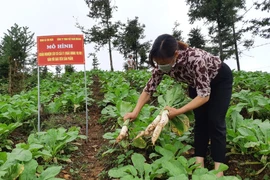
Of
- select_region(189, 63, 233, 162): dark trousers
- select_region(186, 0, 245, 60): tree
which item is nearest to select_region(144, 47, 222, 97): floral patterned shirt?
select_region(189, 63, 233, 162): dark trousers

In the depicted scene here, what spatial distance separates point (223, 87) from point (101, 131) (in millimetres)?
3051

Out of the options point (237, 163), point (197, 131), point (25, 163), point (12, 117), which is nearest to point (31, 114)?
point (12, 117)

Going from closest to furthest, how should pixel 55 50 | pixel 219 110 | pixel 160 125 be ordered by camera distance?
1. pixel 160 125
2. pixel 219 110
3. pixel 55 50

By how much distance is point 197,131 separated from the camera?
142 inches

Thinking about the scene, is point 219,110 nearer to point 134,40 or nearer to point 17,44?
point 17,44

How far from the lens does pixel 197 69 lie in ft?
9.80

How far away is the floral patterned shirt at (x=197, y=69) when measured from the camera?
9.70 ft

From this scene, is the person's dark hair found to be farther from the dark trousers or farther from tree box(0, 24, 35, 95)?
tree box(0, 24, 35, 95)

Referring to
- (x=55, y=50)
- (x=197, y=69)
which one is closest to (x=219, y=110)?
(x=197, y=69)

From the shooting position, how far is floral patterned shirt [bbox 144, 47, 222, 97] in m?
2.96

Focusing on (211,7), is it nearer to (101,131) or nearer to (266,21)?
(266,21)

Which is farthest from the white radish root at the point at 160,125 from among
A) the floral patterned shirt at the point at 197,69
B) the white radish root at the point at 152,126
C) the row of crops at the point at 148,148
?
the floral patterned shirt at the point at 197,69

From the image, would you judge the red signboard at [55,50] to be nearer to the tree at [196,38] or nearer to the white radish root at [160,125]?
the white radish root at [160,125]

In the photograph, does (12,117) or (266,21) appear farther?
(266,21)
